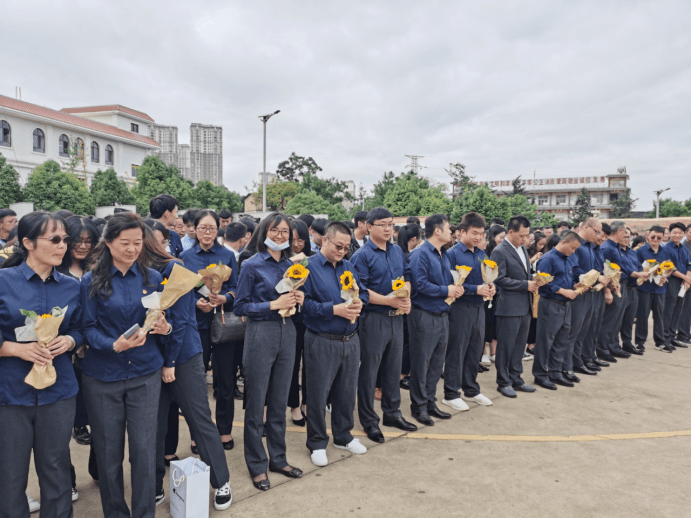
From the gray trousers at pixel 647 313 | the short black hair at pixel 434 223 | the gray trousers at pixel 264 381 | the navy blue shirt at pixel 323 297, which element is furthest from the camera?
the gray trousers at pixel 647 313

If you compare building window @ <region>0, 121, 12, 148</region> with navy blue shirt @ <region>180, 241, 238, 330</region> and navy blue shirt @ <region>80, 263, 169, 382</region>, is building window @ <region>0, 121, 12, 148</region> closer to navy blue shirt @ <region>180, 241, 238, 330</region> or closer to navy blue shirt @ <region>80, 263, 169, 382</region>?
navy blue shirt @ <region>180, 241, 238, 330</region>

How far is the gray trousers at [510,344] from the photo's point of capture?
571 cm

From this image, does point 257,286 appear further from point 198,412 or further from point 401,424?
point 401,424

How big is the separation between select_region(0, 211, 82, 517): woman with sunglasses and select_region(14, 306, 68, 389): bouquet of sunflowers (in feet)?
0.14

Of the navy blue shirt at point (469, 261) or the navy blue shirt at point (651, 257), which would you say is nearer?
the navy blue shirt at point (469, 261)

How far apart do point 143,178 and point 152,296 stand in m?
32.3

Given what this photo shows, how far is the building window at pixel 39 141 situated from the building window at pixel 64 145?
4.32 feet

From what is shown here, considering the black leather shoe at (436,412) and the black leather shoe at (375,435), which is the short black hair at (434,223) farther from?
the black leather shoe at (375,435)

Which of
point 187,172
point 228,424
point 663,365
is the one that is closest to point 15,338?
point 228,424

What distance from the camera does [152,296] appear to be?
271 cm

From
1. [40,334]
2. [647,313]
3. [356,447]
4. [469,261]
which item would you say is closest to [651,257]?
[647,313]

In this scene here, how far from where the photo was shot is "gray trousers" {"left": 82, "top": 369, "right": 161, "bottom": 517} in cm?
268

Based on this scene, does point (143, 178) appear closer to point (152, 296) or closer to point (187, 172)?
point (152, 296)

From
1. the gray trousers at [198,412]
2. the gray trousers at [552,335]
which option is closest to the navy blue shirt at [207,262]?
the gray trousers at [198,412]
